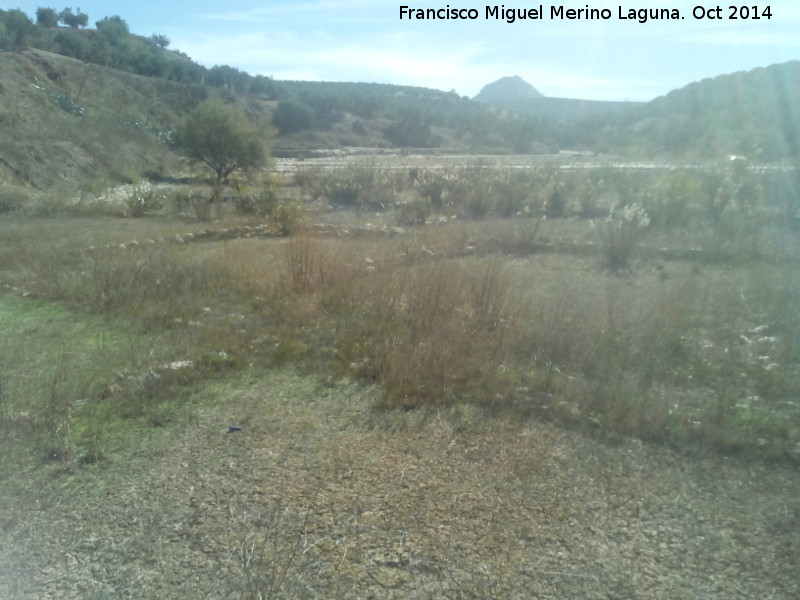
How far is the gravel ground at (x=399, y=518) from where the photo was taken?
3412 mm

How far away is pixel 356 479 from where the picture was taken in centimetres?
439

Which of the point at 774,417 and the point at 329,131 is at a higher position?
the point at 329,131

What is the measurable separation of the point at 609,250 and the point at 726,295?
2910 mm

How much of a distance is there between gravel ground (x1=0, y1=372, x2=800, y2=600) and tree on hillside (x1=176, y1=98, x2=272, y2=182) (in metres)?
27.8

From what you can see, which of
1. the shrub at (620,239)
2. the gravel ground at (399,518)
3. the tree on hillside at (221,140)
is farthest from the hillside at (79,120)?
the gravel ground at (399,518)

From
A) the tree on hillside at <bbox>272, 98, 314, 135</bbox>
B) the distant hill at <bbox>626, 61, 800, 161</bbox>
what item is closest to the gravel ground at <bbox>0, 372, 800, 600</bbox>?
the distant hill at <bbox>626, 61, 800, 161</bbox>

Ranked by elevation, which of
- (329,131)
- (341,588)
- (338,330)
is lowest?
(341,588)

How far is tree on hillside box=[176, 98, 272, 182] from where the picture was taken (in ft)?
102

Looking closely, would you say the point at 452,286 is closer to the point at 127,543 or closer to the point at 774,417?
the point at 774,417

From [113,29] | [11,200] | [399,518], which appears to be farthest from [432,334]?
[113,29]

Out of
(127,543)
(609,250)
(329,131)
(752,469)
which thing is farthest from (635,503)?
(329,131)

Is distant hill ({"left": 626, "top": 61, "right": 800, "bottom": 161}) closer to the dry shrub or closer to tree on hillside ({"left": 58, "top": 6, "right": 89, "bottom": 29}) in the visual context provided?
the dry shrub

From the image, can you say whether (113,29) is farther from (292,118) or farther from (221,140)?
(221,140)

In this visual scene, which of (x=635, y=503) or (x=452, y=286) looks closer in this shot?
(x=635, y=503)
